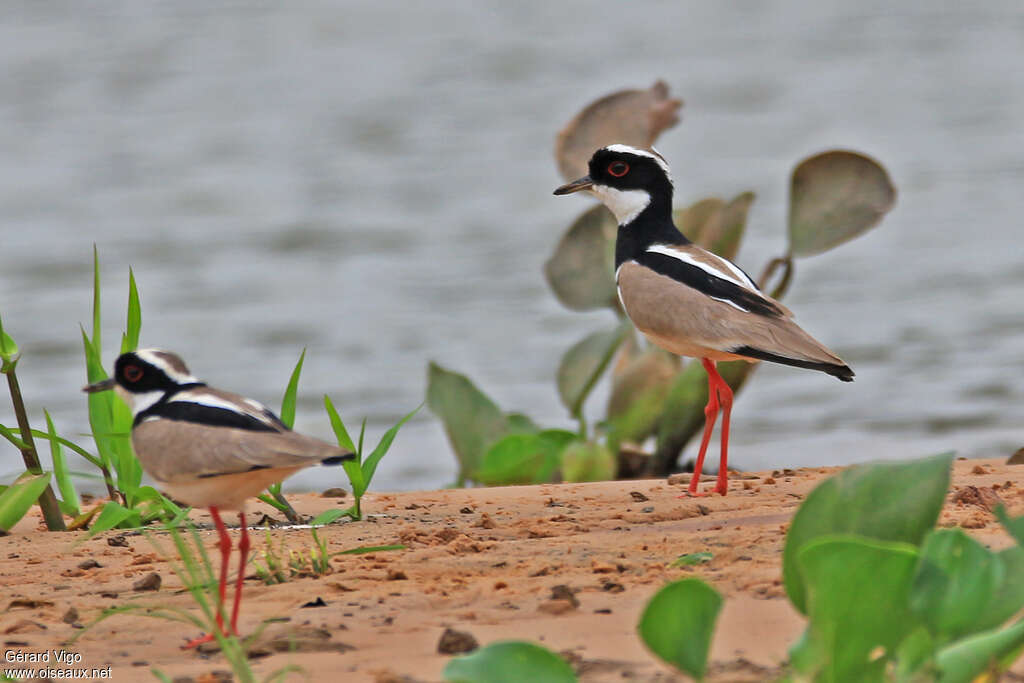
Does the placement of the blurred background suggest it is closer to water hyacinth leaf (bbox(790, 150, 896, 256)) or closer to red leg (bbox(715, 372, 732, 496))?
water hyacinth leaf (bbox(790, 150, 896, 256))

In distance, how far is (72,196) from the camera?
51.8ft

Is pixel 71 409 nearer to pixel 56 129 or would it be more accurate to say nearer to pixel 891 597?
pixel 891 597

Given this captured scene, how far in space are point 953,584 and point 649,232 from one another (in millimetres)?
3360

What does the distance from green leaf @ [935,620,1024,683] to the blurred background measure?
554 centimetres

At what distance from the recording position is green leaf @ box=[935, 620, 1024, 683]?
275 cm

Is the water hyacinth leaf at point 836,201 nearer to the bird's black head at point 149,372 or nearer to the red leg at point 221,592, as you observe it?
the bird's black head at point 149,372

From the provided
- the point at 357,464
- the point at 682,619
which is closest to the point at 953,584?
the point at 682,619

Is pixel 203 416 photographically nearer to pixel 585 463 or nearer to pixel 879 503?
pixel 879 503

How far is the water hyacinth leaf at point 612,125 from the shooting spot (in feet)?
26.1

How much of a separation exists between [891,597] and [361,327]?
8855 mm

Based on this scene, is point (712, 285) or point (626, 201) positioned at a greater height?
point (626, 201)

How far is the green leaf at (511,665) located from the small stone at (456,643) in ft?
1.67

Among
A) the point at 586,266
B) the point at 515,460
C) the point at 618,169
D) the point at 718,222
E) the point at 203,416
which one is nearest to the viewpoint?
the point at 203,416

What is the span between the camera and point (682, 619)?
9.38ft
